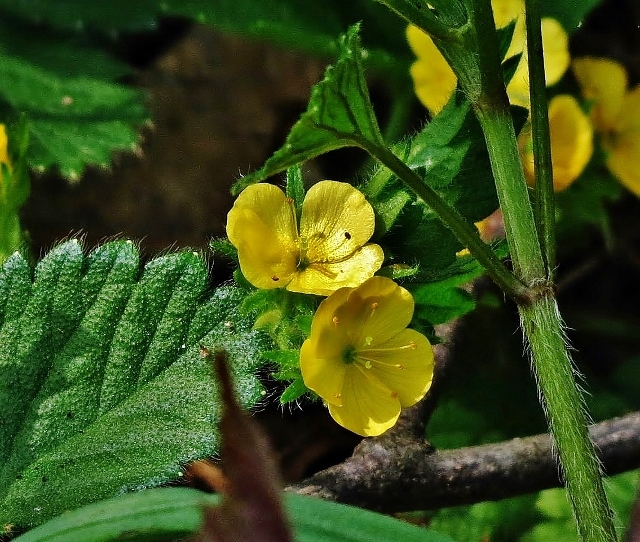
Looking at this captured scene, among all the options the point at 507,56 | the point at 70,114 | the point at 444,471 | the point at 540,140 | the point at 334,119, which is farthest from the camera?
the point at 70,114

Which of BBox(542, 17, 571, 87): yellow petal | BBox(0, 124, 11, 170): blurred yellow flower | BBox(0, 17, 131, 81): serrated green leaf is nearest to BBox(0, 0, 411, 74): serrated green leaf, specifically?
BBox(0, 17, 131, 81): serrated green leaf

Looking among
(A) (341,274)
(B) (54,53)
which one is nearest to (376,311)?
(A) (341,274)

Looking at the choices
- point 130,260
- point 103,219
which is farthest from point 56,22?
point 130,260

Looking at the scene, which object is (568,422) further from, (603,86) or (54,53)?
(54,53)

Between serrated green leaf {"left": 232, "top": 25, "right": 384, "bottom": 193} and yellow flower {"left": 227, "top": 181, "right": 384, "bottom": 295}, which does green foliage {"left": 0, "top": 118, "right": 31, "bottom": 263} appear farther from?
serrated green leaf {"left": 232, "top": 25, "right": 384, "bottom": 193}

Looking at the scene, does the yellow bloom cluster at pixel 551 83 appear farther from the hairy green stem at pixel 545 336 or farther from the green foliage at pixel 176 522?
the green foliage at pixel 176 522
